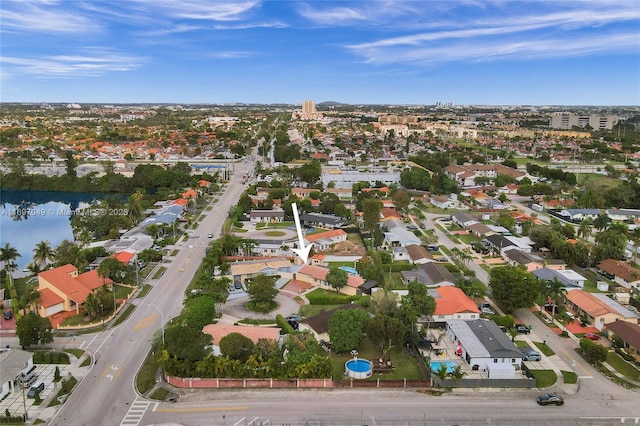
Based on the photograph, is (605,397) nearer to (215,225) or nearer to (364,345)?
(364,345)

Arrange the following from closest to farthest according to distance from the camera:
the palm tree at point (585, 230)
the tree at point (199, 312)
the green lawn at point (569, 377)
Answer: the green lawn at point (569, 377), the tree at point (199, 312), the palm tree at point (585, 230)

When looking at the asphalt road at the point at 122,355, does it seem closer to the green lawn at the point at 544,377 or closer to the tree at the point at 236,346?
the tree at the point at 236,346

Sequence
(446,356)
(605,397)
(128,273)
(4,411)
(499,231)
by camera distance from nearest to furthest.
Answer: (4,411) → (605,397) → (446,356) → (128,273) → (499,231)

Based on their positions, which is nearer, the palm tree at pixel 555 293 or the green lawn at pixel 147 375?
the green lawn at pixel 147 375

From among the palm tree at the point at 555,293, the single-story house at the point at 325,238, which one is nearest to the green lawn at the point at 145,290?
the single-story house at the point at 325,238

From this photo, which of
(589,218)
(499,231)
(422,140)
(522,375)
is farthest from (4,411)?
(422,140)

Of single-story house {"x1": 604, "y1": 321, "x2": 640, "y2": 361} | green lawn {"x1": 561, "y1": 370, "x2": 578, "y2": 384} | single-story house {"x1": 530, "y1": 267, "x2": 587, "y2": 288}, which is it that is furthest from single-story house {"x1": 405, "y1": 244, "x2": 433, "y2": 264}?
green lawn {"x1": 561, "y1": 370, "x2": 578, "y2": 384}
